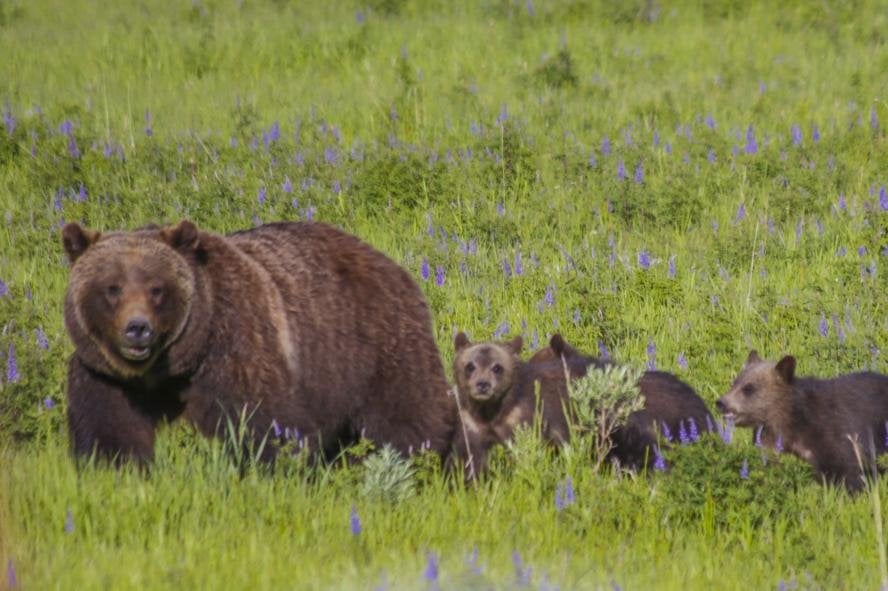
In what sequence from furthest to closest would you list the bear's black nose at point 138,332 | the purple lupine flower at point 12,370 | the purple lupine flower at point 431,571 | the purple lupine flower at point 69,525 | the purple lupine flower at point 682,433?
the purple lupine flower at point 12,370, the purple lupine flower at point 682,433, the bear's black nose at point 138,332, the purple lupine flower at point 69,525, the purple lupine flower at point 431,571

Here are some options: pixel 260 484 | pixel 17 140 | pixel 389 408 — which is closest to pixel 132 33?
pixel 17 140

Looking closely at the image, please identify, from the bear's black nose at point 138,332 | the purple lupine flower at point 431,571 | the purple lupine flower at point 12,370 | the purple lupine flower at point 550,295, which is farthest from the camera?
the purple lupine flower at point 550,295

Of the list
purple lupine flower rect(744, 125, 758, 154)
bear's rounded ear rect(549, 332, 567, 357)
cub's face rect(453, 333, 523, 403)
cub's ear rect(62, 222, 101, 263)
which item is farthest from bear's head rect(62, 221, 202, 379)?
purple lupine flower rect(744, 125, 758, 154)

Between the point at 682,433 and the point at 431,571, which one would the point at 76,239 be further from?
the point at 682,433

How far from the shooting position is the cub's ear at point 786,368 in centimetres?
771

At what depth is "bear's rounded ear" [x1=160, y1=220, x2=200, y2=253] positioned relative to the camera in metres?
6.39

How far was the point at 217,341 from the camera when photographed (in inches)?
247

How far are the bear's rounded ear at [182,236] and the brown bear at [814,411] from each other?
2.98 m

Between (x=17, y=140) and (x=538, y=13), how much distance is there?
7646mm

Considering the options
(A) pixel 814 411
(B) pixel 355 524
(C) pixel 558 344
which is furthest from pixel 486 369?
(B) pixel 355 524

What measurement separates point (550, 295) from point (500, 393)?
1.35 meters

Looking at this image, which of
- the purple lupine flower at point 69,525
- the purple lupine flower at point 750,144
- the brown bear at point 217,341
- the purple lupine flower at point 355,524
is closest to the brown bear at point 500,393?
the brown bear at point 217,341

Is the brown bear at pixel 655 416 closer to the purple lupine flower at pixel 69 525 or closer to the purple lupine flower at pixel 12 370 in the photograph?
the purple lupine flower at pixel 12 370

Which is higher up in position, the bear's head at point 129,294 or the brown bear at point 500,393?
the bear's head at point 129,294
